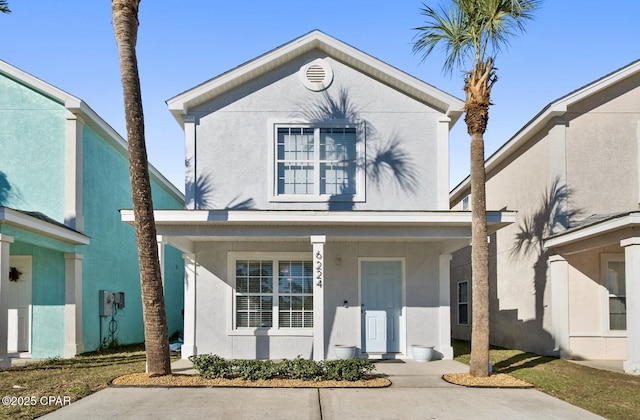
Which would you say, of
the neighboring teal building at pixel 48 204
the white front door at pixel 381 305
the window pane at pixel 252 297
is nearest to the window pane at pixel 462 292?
the white front door at pixel 381 305

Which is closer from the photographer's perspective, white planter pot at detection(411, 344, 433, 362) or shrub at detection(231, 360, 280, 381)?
shrub at detection(231, 360, 280, 381)

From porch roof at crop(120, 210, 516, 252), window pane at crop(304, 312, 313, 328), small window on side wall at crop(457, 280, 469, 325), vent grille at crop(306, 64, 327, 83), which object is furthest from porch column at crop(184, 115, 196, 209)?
small window on side wall at crop(457, 280, 469, 325)

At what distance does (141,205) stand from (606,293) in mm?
10934

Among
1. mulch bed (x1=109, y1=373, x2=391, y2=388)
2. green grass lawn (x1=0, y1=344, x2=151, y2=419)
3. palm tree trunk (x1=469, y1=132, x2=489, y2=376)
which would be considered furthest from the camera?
palm tree trunk (x1=469, y1=132, x2=489, y2=376)

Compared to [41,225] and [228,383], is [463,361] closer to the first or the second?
[228,383]

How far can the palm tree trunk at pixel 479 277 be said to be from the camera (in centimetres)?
1064

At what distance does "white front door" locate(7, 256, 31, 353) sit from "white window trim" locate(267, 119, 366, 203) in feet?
21.7

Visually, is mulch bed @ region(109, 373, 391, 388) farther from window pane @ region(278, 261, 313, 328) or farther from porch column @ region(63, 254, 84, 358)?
porch column @ region(63, 254, 84, 358)

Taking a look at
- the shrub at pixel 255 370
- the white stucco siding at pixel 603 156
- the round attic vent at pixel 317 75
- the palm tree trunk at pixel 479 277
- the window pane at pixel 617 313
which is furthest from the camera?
the white stucco siding at pixel 603 156

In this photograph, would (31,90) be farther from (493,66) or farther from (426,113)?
(493,66)

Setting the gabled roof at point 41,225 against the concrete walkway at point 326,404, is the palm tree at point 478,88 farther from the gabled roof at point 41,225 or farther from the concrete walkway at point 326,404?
the gabled roof at point 41,225

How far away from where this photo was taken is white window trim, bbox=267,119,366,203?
43.5 ft

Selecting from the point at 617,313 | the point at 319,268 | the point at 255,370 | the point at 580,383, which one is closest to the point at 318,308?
the point at 319,268

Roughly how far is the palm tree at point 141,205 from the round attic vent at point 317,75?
4.39 metres
